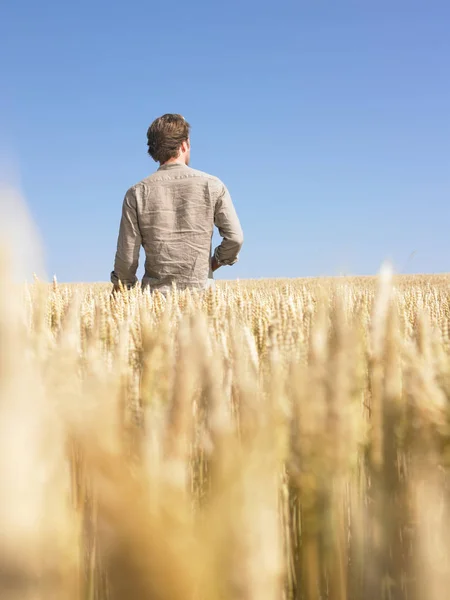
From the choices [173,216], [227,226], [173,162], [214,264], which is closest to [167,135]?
[173,162]

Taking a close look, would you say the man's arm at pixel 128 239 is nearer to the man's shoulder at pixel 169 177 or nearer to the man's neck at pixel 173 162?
the man's shoulder at pixel 169 177

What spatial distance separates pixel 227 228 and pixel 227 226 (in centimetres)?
1

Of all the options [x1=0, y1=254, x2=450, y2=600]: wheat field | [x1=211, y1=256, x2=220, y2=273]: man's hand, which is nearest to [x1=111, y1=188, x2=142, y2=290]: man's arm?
[x1=211, y1=256, x2=220, y2=273]: man's hand

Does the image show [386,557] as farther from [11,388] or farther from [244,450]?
[11,388]

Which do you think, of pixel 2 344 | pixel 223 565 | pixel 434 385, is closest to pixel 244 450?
pixel 223 565

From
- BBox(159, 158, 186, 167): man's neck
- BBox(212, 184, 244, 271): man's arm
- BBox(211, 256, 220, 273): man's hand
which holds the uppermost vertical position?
BBox(159, 158, 186, 167): man's neck

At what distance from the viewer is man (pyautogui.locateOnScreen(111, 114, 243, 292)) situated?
351 centimetres

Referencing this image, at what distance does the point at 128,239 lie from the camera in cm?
364

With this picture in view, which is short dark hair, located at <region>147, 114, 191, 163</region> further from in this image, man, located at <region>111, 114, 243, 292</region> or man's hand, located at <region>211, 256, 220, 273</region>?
man's hand, located at <region>211, 256, 220, 273</region>

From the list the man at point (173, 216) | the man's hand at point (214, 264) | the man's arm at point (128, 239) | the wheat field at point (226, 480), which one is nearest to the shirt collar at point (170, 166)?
the man at point (173, 216)

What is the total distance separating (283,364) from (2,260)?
19.3 inches

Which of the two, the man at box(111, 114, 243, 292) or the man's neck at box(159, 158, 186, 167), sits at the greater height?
the man's neck at box(159, 158, 186, 167)

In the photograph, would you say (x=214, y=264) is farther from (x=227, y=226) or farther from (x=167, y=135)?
(x=167, y=135)

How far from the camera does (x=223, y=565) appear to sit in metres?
0.35
